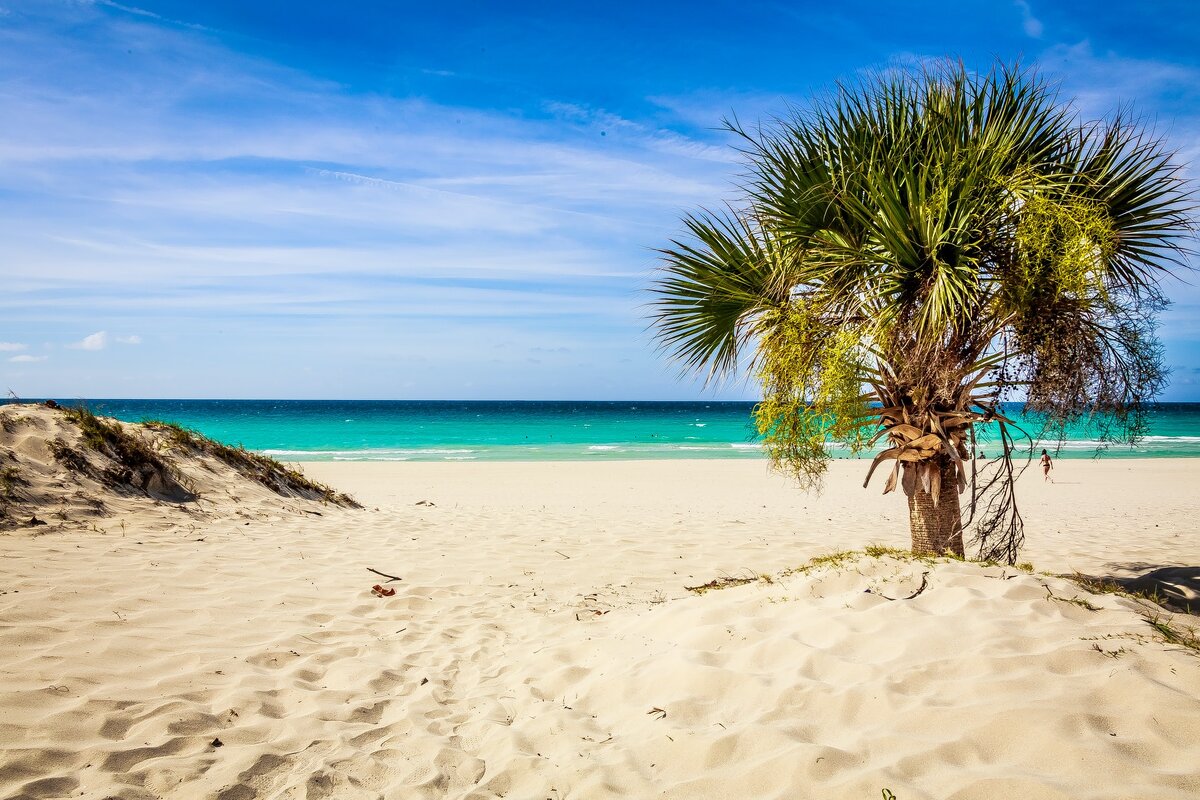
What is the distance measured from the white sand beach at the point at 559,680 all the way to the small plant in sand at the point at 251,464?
110 inches

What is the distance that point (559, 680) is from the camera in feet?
13.6

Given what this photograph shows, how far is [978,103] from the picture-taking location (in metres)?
5.17

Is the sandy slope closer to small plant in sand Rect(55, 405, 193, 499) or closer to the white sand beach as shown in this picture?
the white sand beach

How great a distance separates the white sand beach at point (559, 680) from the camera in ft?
9.09

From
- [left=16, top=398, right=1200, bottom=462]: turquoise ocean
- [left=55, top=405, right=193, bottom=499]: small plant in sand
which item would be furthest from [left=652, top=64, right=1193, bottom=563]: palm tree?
[left=16, top=398, right=1200, bottom=462]: turquoise ocean

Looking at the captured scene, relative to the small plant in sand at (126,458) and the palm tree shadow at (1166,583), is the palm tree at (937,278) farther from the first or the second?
the small plant in sand at (126,458)

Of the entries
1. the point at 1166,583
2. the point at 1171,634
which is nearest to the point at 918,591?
the point at 1171,634

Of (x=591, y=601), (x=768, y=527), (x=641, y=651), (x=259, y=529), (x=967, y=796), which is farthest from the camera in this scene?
(x=768, y=527)

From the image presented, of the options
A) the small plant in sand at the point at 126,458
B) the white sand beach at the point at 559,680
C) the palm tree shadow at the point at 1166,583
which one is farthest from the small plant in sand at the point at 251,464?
the palm tree shadow at the point at 1166,583

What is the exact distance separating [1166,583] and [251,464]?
40.1ft

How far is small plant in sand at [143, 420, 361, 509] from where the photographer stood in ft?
32.8

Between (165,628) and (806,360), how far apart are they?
5416 millimetres

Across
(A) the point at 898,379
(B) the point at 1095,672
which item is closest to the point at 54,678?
(B) the point at 1095,672

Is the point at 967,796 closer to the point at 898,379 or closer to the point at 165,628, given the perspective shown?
the point at 898,379
